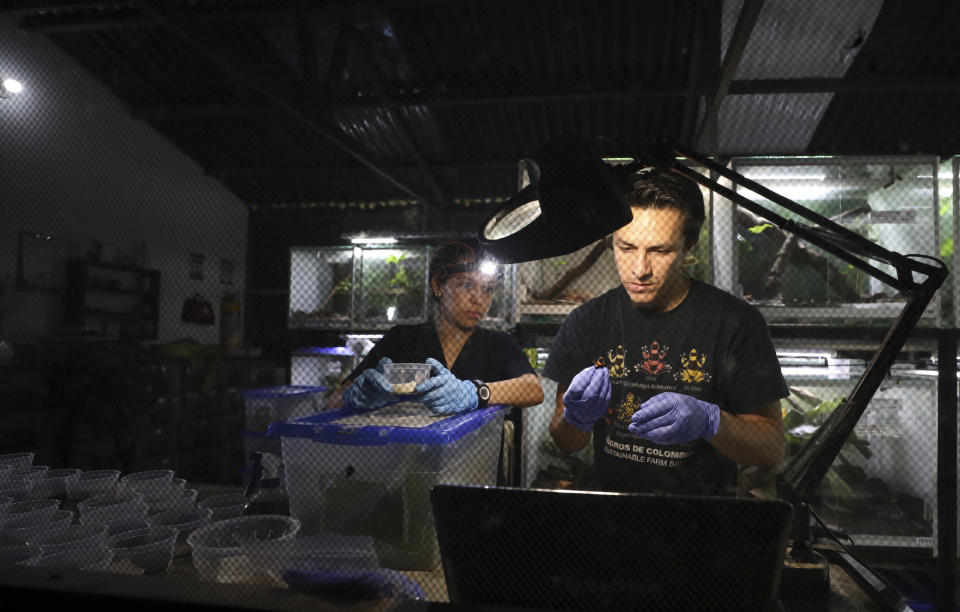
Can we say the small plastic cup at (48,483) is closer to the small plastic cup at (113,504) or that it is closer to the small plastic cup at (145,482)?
the small plastic cup at (145,482)

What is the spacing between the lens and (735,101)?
414 cm

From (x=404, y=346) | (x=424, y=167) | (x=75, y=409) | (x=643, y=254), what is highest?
(x=424, y=167)

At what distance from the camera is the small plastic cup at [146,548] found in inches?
41.0

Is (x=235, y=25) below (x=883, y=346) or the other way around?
the other way around

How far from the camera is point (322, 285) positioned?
517cm

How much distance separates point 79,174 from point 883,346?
678cm

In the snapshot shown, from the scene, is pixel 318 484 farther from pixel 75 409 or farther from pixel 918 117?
pixel 918 117

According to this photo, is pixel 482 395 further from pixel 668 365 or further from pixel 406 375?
pixel 668 365

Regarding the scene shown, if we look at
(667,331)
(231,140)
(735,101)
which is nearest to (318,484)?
(667,331)

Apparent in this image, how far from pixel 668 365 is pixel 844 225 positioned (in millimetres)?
2266

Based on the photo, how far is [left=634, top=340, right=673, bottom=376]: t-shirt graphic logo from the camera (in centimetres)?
148

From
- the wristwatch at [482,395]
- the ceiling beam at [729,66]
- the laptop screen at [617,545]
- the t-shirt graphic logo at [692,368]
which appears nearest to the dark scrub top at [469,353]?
the wristwatch at [482,395]

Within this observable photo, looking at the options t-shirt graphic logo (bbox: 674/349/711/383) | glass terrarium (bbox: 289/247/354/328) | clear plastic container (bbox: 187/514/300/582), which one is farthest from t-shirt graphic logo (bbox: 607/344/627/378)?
glass terrarium (bbox: 289/247/354/328)

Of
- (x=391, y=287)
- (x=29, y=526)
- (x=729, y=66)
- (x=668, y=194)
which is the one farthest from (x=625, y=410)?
(x=391, y=287)
